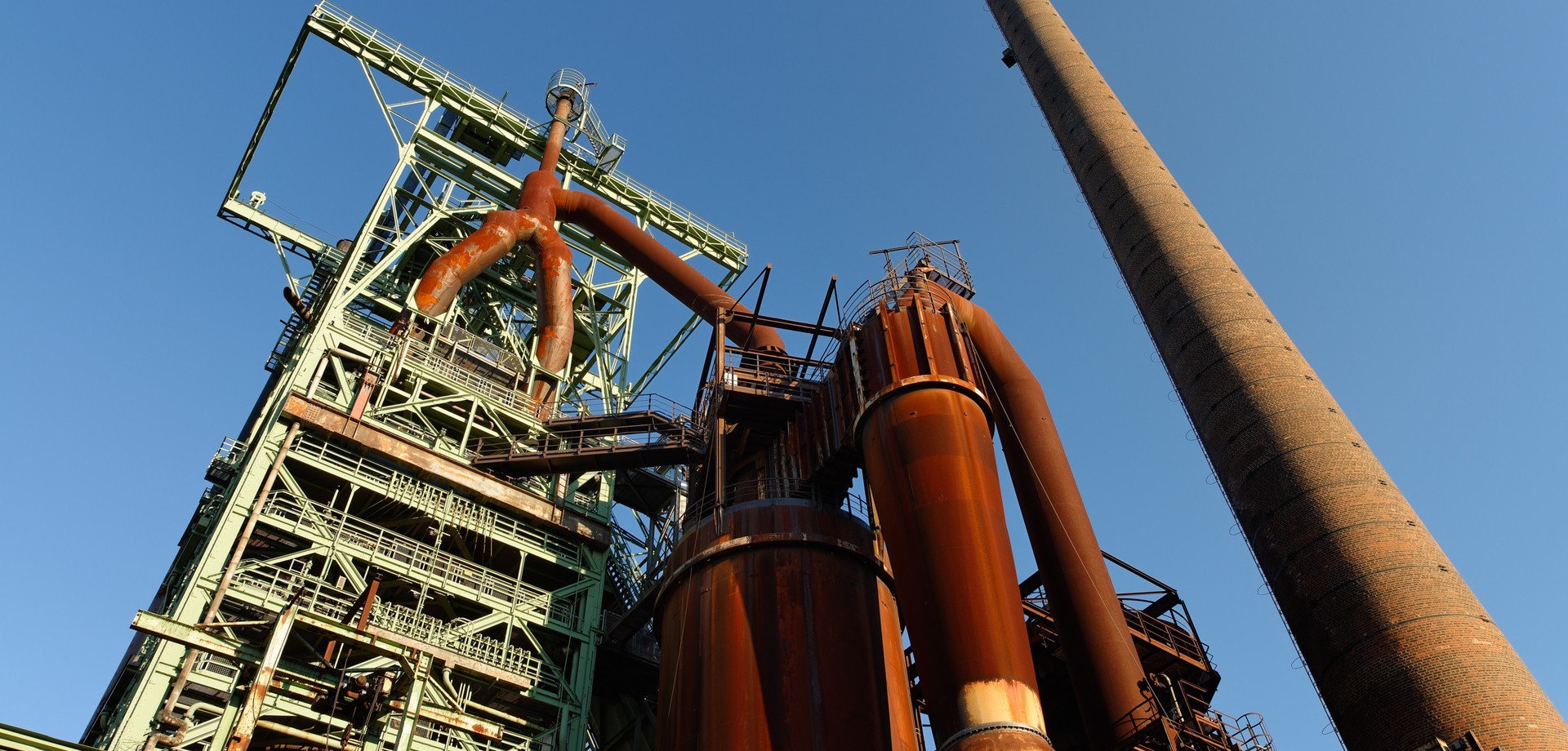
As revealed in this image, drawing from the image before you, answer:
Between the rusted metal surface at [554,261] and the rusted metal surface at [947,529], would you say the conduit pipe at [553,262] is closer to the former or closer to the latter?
the rusted metal surface at [554,261]

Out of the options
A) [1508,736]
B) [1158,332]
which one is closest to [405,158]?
[1158,332]

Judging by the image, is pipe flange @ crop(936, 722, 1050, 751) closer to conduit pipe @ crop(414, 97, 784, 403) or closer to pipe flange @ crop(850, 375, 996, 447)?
pipe flange @ crop(850, 375, 996, 447)

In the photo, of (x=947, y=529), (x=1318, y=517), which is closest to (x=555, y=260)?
(x=947, y=529)

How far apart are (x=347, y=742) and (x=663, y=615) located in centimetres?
616

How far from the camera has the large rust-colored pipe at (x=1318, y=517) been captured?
69.5 feet

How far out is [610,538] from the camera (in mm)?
28109

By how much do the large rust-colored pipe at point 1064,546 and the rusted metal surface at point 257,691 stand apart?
13.7 meters

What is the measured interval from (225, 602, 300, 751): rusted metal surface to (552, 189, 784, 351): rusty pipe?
17096 mm

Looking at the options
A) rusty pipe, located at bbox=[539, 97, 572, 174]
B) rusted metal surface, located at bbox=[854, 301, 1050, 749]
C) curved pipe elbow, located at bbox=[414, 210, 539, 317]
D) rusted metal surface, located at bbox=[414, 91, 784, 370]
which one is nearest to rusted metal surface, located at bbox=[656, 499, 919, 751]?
rusted metal surface, located at bbox=[854, 301, 1050, 749]

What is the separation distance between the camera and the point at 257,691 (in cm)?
1560

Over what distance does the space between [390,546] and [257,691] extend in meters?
9.06

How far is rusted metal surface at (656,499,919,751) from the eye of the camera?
18.6 metres

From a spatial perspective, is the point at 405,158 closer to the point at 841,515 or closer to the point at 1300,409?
the point at 841,515

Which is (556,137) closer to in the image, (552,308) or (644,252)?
(644,252)
